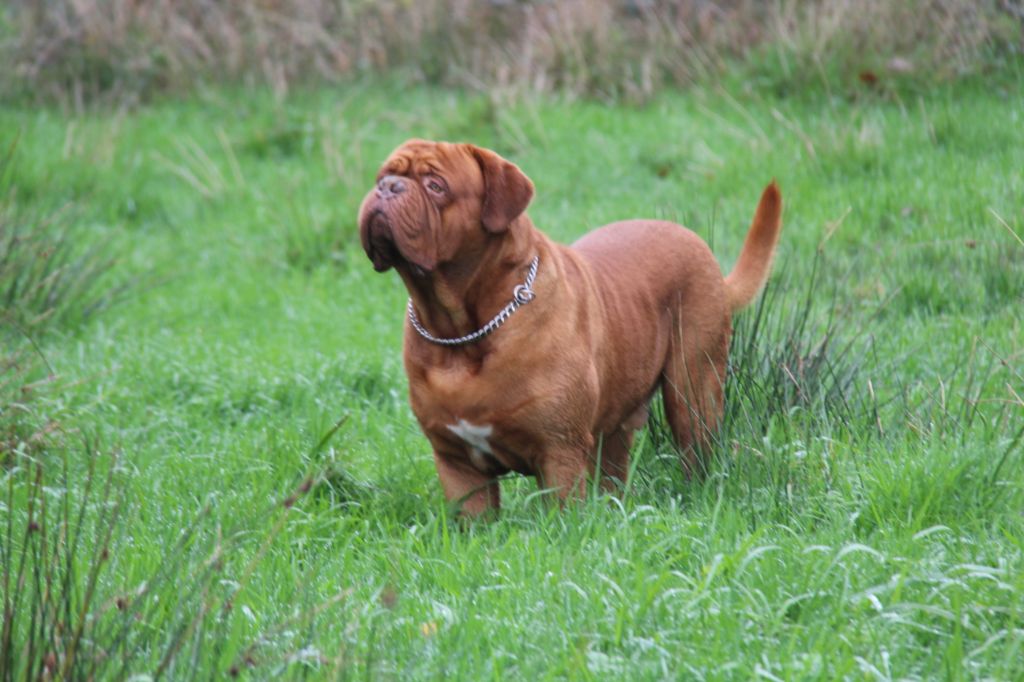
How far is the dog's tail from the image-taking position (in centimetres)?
504

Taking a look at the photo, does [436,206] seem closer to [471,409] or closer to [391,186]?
[391,186]

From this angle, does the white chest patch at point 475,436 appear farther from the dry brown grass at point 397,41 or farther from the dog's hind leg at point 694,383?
the dry brown grass at point 397,41

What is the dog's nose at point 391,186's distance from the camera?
405 centimetres

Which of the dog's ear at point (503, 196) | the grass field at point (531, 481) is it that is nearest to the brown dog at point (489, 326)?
the dog's ear at point (503, 196)

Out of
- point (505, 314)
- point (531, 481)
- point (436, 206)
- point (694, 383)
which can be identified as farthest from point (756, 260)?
point (436, 206)

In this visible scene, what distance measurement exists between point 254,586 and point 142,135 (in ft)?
26.8

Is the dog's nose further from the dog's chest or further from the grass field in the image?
the grass field

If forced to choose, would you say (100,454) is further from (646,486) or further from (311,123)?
(311,123)

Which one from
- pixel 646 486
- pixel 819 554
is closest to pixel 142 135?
pixel 646 486

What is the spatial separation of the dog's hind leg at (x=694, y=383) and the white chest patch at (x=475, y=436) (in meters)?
0.79

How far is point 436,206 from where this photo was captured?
4.11 m

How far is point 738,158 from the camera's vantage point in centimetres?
834

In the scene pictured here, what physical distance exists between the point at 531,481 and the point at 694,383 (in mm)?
779

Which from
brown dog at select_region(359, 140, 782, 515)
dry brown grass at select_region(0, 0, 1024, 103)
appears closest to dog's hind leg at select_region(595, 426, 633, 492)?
brown dog at select_region(359, 140, 782, 515)
